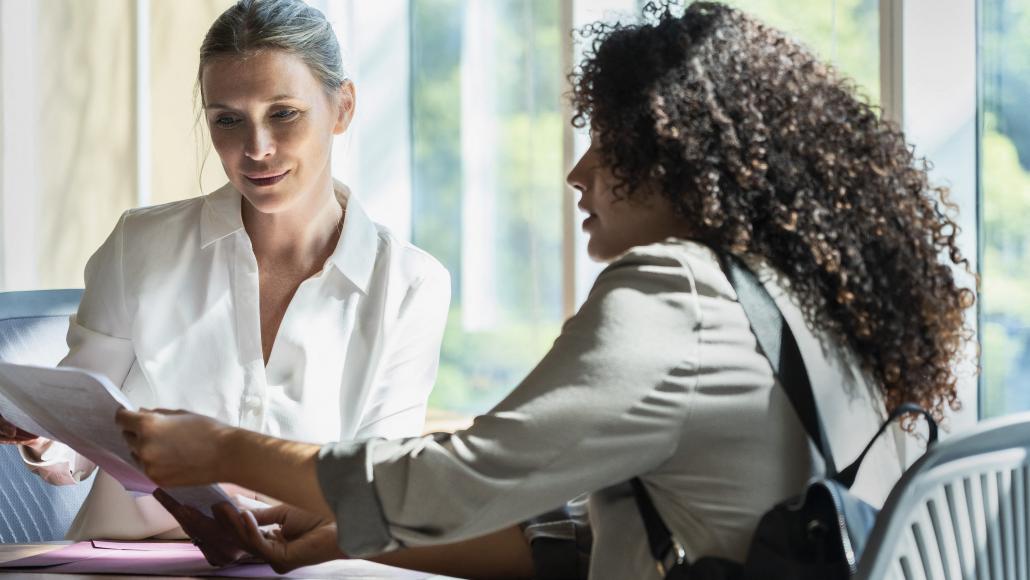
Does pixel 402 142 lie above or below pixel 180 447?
above

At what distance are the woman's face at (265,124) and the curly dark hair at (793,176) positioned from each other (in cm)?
83

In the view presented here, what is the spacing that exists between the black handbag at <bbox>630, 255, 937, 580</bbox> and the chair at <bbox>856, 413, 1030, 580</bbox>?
0.17 feet

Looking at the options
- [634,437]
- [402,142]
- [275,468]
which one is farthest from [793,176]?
[402,142]

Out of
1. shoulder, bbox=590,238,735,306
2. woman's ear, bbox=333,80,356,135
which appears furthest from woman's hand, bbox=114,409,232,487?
woman's ear, bbox=333,80,356,135

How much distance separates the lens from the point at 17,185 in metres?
4.45

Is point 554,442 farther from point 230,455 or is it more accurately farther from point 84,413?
point 84,413

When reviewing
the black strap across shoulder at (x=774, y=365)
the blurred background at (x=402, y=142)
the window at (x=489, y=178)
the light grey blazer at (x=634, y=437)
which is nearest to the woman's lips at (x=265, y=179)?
the light grey blazer at (x=634, y=437)

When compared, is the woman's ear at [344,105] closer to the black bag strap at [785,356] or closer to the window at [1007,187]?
the black bag strap at [785,356]

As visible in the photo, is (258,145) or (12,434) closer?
(12,434)

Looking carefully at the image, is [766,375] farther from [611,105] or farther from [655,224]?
[611,105]

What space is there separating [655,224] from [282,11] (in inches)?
39.4

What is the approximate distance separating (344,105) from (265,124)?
0.23 meters

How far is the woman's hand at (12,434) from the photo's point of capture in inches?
67.0

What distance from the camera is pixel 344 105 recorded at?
86.3 inches
